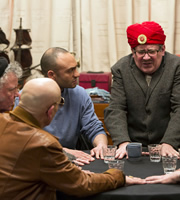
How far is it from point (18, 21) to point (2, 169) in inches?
126

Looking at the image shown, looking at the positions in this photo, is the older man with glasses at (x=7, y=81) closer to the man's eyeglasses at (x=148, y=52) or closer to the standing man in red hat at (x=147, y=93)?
the standing man in red hat at (x=147, y=93)

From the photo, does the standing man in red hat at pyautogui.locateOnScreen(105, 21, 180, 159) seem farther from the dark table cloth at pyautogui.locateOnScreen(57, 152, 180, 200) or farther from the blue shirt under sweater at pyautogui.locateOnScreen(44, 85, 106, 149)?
the dark table cloth at pyautogui.locateOnScreen(57, 152, 180, 200)

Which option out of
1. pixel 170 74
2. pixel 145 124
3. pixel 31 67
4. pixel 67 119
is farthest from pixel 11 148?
pixel 31 67

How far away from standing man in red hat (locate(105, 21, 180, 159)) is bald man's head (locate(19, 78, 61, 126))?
102 centimetres

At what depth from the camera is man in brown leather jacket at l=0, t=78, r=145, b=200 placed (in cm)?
166

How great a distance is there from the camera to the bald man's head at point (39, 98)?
5.68ft

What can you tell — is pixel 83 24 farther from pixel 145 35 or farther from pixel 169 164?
pixel 169 164

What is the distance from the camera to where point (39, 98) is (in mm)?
1734

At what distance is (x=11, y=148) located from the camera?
1688 mm

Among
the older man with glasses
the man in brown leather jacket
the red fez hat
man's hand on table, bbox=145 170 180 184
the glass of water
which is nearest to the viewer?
the man in brown leather jacket

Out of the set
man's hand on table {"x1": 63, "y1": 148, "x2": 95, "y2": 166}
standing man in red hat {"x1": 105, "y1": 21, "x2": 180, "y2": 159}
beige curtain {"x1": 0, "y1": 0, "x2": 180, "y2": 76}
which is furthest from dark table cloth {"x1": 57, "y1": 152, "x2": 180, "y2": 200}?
beige curtain {"x1": 0, "y1": 0, "x2": 180, "y2": 76}

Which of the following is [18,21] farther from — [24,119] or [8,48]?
[24,119]

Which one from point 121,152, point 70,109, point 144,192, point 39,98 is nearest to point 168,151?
point 121,152

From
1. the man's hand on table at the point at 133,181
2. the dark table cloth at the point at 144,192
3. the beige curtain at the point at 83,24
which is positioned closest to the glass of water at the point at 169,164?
the dark table cloth at the point at 144,192
